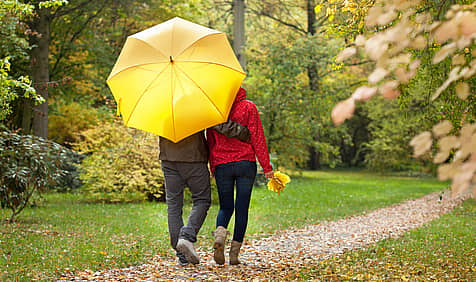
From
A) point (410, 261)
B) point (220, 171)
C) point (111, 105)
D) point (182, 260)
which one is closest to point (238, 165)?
point (220, 171)

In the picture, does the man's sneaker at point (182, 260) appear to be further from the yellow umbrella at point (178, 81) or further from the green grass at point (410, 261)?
the yellow umbrella at point (178, 81)

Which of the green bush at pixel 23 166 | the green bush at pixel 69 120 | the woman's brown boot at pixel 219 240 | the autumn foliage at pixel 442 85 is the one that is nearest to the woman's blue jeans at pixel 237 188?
the woman's brown boot at pixel 219 240

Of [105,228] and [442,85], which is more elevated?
[442,85]

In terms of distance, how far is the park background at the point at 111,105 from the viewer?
5809 millimetres

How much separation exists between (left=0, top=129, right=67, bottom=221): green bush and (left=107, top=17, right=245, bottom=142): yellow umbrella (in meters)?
3.77

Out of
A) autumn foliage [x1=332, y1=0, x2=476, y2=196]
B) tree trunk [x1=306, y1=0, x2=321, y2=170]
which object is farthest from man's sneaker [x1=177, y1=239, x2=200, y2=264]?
tree trunk [x1=306, y1=0, x2=321, y2=170]

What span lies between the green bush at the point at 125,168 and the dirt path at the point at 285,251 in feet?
15.5

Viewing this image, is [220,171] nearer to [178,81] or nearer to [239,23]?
[178,81]

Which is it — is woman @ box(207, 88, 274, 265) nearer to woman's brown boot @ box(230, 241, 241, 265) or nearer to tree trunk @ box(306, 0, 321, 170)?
woman's brown boot @ box(230, 241, 241, 265)

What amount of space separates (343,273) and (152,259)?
217cm

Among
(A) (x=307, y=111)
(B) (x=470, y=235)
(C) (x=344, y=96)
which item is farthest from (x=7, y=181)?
(C) (x=344, y=96)

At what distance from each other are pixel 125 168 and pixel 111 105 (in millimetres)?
3579

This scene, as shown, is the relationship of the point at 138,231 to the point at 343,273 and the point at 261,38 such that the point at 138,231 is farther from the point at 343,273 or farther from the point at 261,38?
the point at 261,38

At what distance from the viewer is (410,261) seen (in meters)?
5.54
